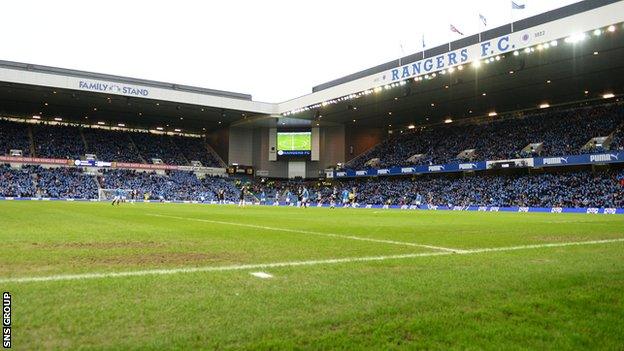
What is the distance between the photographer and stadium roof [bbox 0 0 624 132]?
33359 mm

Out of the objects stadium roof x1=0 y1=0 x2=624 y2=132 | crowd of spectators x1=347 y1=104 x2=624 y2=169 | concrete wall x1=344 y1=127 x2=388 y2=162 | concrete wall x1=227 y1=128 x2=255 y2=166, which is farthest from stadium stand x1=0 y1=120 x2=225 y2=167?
crowd of spectators x1=347 y1=104 x2=624 y2=169

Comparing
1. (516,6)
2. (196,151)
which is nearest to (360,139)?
(196,151)

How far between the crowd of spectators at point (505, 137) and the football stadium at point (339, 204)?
334 millimetres

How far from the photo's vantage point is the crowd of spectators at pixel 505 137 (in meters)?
45.7

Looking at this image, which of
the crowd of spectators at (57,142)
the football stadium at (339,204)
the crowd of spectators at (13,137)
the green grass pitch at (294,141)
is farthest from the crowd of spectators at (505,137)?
the crowd of spectators at (13,137)

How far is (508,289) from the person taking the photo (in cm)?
496

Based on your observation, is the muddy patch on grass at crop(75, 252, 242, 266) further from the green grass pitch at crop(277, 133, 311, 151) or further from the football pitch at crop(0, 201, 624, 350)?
the green grass pitch at crop(277, 133, 311, 151)

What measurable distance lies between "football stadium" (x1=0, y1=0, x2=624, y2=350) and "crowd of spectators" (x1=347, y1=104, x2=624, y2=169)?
0.33 metres

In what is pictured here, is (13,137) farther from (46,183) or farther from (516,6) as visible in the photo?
(516,6)

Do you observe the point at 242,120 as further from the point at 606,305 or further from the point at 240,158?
the point at 606,305

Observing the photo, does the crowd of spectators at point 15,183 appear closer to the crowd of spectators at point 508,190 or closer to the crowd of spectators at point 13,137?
the crowd of spectators at point 13,137

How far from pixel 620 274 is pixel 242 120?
64857mm

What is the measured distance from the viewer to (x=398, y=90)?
47.8 m

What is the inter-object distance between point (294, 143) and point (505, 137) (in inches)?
1206
